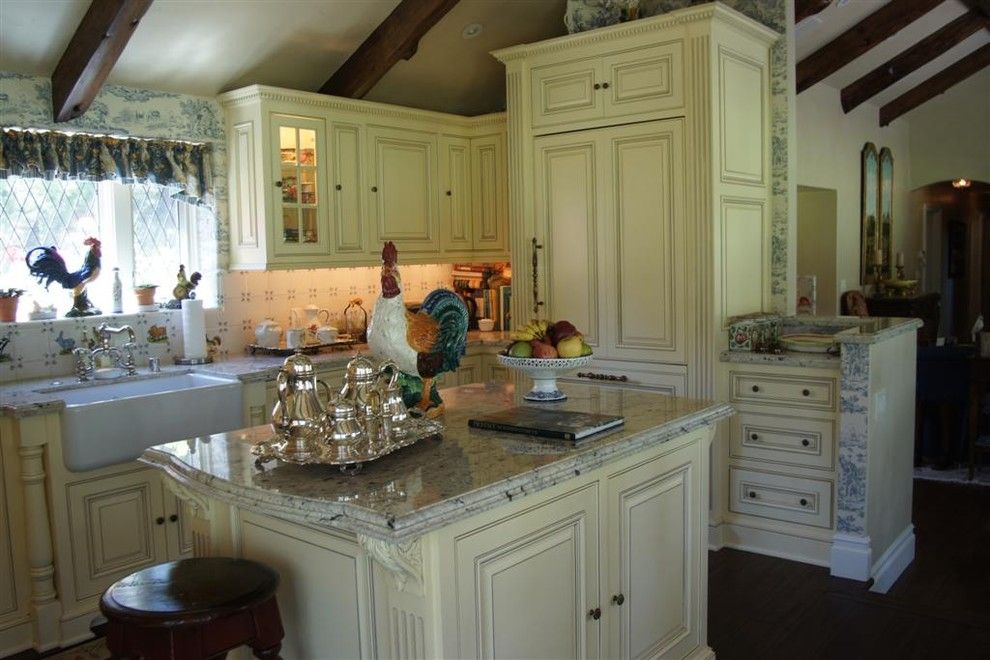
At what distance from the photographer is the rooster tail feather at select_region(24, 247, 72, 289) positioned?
4.06 meters

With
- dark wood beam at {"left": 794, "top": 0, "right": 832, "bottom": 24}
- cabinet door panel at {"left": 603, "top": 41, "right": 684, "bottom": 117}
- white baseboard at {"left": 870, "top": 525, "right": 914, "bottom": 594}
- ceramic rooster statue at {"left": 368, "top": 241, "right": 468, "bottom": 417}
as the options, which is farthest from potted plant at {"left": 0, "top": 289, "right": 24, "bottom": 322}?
dark wood beam at {"left": 794, "top": 0, "right": 832, "bottom": 24}

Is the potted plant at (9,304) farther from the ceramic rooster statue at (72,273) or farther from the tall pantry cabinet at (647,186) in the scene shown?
the tall pantry cabinet at (647,186)

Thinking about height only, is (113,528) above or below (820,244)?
below

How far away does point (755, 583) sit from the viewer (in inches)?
154

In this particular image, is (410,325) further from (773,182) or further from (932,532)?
(932,532)

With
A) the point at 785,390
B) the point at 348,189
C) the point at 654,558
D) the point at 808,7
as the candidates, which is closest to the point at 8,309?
the point at 348,189

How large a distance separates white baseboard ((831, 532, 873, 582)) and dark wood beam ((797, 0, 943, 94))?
3943 millimetres

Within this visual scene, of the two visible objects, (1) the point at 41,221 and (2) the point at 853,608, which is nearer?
(2) the point at 853,608

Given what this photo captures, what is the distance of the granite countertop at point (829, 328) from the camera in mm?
3814

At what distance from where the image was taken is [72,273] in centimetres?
417

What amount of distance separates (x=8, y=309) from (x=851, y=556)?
3.86 meters

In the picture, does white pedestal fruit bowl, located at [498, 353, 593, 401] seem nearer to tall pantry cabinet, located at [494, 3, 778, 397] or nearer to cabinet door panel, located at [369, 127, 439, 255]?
tall pantry cabinet, located at [494, 3, 778, 397]

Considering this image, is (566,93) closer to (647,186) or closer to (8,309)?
(647,186)

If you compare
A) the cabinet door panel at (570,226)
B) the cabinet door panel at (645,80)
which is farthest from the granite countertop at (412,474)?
the cabinet door panel at (645,80)
